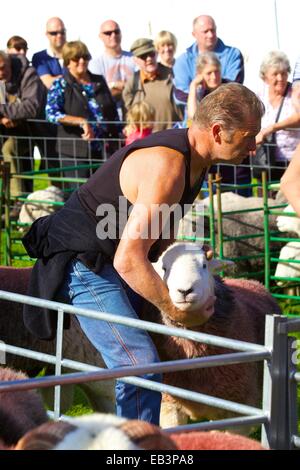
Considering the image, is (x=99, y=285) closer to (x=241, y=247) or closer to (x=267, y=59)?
(x=241, y=247)

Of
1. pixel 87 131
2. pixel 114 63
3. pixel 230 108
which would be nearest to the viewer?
pixel 230 108

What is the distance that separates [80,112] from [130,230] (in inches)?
248

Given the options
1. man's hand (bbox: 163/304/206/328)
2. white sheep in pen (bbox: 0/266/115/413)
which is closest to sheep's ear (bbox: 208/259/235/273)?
man's hand (bbox: 163/304/206/328)

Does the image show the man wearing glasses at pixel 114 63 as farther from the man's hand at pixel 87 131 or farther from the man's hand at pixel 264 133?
the man's hand at pixel 264 133

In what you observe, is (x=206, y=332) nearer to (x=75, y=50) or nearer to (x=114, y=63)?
(x=75, y=50)

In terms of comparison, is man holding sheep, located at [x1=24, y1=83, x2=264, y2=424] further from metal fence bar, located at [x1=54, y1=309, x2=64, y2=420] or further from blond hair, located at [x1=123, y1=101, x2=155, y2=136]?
blond hair, located at [x1=123, y1=101, x2=155, y2=136]

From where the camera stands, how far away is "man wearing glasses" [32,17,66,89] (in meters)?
10.8

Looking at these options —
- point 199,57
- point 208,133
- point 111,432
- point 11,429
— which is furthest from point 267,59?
point 111,432

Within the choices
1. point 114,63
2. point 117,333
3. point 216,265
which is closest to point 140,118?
point 114,63

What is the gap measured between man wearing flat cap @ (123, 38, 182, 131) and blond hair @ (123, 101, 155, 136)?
0.42 meters

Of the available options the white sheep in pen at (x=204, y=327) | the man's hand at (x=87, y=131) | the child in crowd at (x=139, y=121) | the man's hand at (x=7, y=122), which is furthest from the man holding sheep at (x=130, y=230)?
the man's hand at (x=7, y=122)

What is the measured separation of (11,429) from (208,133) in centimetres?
141

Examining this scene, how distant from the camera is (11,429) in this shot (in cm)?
300

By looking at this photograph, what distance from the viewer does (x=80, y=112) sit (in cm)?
989
